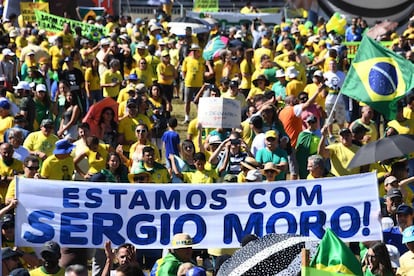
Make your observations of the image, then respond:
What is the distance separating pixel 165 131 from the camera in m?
16.2

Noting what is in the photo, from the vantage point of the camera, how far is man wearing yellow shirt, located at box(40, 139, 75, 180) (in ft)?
42.4

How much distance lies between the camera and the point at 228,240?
10.7 m

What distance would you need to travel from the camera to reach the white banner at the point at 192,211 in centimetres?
1050

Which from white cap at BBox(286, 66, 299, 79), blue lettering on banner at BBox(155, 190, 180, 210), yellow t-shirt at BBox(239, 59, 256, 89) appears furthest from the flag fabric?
yellow t-shirt at BBox(239, 59, 256, 89)

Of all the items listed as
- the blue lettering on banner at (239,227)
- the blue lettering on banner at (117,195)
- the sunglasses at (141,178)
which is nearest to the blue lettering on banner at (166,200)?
the blue lettering on banner at (117,195)

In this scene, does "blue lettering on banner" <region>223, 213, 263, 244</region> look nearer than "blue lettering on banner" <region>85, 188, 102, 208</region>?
No

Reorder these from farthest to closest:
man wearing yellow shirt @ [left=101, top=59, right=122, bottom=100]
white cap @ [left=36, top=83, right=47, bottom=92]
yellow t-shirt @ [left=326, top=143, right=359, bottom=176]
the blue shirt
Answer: man wearing yellow shirt @ [left=101, top=59, right=122, bottom=100] < white cap @ [left=36, top=83, right=47, bottom=92] < the blue shirt < yellow t-shirt @ [left=326, top=143, right=359, bottom=176]

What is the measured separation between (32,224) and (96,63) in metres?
10.7

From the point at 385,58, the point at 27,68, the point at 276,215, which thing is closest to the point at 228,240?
the point at 276,215

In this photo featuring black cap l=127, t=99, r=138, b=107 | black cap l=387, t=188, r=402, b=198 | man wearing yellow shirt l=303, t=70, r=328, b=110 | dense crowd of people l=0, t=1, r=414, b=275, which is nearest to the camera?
dense crowd of people l=0, t=1, r=414, b=275

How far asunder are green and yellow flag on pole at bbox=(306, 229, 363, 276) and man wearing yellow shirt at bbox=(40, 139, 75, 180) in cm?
539

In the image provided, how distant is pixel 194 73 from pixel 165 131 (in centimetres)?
522

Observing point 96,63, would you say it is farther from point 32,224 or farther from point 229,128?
point 32,224

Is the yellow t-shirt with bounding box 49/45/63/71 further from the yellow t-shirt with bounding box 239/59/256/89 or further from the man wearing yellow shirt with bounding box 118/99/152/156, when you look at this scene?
the man wearing yellow shirt with bounding box 118/99/152/156
